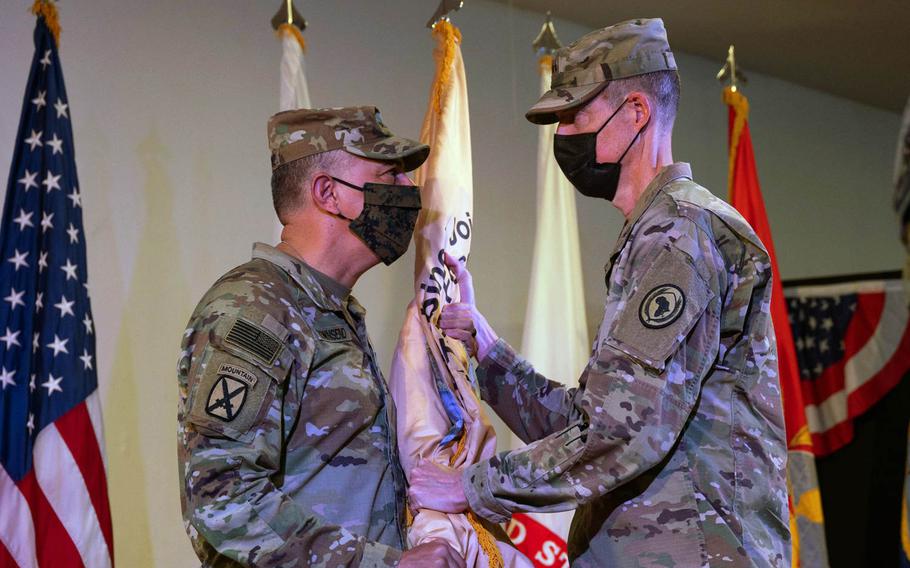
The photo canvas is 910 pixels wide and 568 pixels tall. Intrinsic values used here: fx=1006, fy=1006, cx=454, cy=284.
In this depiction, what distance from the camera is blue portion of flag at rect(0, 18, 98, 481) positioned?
2.89 metres

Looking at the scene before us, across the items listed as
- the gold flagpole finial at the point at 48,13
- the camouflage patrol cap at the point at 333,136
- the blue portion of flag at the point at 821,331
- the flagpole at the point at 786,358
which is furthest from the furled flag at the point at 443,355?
the blue portion of flag at the point at 821,331

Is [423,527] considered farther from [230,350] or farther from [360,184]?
[360,184]

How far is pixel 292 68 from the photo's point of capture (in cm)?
328

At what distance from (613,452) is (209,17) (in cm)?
277

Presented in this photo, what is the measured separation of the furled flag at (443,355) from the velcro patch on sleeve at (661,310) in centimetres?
58

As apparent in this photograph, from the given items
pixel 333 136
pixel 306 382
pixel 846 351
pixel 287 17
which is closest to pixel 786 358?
pixel 846 351

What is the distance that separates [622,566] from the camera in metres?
1.94

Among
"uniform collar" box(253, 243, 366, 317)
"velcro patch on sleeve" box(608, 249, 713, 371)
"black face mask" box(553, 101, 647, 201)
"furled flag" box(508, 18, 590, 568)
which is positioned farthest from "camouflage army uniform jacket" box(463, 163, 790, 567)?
"furled flag" box(508, 18, 590, 568)

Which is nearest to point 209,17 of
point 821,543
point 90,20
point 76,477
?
point 90,20

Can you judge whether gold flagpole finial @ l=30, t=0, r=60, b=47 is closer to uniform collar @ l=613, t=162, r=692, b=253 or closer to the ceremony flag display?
the ceremony flag display

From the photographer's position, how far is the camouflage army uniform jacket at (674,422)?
186 centimetres

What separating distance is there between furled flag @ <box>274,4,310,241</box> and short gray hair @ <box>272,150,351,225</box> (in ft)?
3.33

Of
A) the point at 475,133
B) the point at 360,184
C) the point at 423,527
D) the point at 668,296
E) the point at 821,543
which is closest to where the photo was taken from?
the point at 668,296

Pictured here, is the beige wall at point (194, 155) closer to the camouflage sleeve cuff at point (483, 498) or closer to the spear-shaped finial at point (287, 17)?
the spear-shaped finial at point (287, 17)
